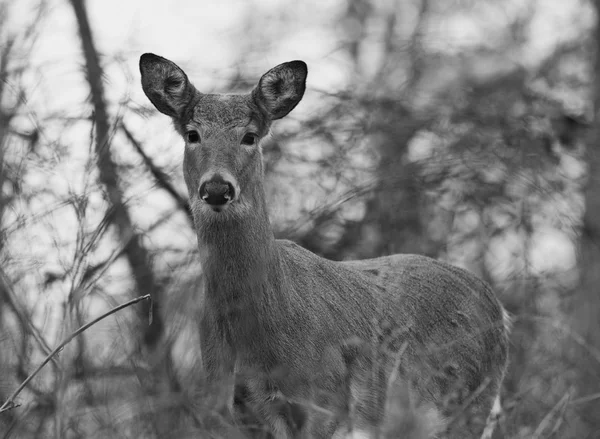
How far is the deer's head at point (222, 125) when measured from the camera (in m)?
6.81

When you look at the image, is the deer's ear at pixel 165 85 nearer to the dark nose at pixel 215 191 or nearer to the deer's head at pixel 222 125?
the deer's head at pixel 222 125

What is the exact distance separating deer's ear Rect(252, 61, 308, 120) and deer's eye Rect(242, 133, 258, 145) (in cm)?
29

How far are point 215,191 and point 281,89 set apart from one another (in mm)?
1304

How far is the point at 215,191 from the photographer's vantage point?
660 centimetres

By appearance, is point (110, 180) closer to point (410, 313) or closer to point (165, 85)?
point (165, 85)

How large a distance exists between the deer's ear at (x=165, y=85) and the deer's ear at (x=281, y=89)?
1.53 feet

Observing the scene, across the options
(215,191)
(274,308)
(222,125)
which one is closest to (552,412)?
(274,308)

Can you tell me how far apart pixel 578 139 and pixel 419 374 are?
287 inches

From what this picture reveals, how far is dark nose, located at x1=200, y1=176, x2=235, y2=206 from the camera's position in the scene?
6.60 meters

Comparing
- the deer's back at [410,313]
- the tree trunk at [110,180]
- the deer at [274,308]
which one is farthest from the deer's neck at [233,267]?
the tree trunk at [110,180]

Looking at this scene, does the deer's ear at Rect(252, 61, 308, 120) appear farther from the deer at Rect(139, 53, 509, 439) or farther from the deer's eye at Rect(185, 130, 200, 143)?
the deer's eye at Rect(185, 130, 200, 143)

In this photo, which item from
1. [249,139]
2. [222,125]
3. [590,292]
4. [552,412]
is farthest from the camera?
[590,292]

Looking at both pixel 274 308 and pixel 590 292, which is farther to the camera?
pixel 590 292

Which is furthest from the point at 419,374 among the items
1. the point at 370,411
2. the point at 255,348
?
the point at 255,348
